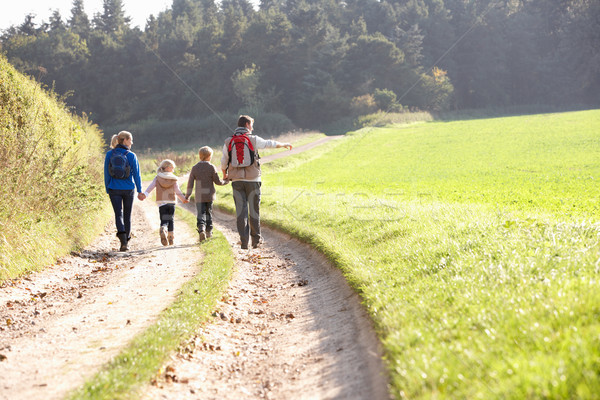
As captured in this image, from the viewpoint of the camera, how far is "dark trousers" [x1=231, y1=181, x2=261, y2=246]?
10.6m

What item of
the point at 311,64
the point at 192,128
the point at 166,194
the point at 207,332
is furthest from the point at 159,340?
the point at 311,64

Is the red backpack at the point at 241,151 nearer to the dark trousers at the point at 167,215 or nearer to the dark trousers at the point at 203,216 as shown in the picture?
the dark trousers at the point at 203,216

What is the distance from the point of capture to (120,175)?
11.0 m

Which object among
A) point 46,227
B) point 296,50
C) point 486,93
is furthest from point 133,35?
point 46,227

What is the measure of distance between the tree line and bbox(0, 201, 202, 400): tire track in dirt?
73.6 meters

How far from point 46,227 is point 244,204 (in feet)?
13.1

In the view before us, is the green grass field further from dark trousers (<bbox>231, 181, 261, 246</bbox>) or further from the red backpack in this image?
the red backpack

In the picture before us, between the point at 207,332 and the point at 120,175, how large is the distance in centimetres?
618

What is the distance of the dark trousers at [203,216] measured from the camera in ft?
40.2

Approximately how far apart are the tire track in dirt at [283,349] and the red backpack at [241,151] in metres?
2.61

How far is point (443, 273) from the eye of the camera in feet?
20.2

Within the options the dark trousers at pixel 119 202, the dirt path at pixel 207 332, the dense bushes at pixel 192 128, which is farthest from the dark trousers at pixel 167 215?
the dense bushes at pixel 192 128

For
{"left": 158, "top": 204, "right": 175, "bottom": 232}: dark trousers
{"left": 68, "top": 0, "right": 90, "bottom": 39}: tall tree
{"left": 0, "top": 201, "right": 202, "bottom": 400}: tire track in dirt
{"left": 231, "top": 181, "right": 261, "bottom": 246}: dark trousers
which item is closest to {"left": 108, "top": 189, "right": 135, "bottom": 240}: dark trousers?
{"left": 0, "top": 201, "right": 202, "bottom": 400}: tire track in dirt

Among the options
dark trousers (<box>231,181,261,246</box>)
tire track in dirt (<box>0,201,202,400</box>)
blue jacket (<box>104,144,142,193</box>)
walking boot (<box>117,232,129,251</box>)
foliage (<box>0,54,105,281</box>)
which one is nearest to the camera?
tire track in dirt (<box>0,201,202,400</box>)
